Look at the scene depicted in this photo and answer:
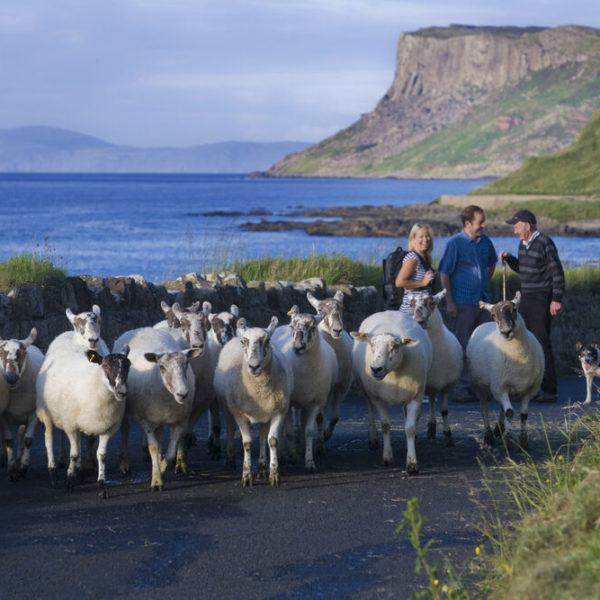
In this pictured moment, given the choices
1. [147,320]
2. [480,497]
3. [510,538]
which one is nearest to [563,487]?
[510,538]

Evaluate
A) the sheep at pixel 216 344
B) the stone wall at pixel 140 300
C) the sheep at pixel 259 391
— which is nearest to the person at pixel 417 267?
the sheep at pixel 216 344

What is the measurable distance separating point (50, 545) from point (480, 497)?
3670mm

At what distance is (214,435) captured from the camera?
12.0 metres

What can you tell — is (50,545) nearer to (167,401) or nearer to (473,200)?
(167,401)

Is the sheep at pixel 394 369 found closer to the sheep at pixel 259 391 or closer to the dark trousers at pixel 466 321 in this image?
the sheep at pixel 259 391

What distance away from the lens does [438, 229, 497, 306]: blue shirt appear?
14023 mm

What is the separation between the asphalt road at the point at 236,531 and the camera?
7.11 meters

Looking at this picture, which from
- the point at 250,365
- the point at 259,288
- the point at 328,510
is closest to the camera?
the point at 328,510

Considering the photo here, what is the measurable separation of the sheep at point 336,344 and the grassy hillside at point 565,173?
3374 inches

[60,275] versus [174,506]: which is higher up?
[60,275]

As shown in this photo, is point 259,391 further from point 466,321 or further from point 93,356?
point 466,321

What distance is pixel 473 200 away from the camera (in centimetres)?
10094

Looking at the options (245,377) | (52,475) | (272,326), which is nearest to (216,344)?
(272,326)

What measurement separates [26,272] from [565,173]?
95.8m
